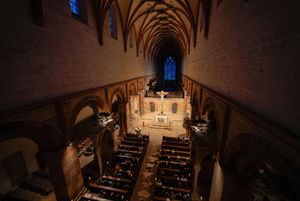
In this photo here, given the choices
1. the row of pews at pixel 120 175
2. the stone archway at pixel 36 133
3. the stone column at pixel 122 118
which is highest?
the stone archway at pixel 36 133

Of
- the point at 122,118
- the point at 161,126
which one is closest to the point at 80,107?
the point at 122,118

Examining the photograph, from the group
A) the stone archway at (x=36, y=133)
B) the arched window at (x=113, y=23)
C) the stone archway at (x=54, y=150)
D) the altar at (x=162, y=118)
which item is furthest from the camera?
the altar at (x=162, y=118)

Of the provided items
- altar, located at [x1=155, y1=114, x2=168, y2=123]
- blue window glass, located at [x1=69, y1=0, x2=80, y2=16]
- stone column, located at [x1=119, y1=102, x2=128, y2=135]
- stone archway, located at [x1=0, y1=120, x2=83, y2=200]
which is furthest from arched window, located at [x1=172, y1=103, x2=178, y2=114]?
blue window glass, located at [x1=69, y1=0, x2=80, y2=16]

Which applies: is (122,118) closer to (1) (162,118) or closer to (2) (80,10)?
(1) (162,118)

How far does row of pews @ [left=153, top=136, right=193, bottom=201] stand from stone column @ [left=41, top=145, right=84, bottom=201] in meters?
4.29

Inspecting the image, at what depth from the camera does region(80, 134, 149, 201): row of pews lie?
24.6 feet

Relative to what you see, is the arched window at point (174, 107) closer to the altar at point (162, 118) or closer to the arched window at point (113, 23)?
the altar at point (162, 118)

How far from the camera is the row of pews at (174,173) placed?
7.50 metres

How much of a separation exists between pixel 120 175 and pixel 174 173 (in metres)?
3.71

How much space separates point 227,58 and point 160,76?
3680cm

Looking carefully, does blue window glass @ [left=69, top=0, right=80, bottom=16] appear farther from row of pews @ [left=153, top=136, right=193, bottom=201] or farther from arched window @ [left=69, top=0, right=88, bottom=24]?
row of pews @ [left=153, top=136, right=193, bottom=201]

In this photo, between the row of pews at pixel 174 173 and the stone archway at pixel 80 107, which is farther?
the row of pews at pixel 174 173

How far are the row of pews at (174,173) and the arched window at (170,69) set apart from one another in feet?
104

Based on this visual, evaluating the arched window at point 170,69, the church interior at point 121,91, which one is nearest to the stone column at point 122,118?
the church interior at point 121,91
